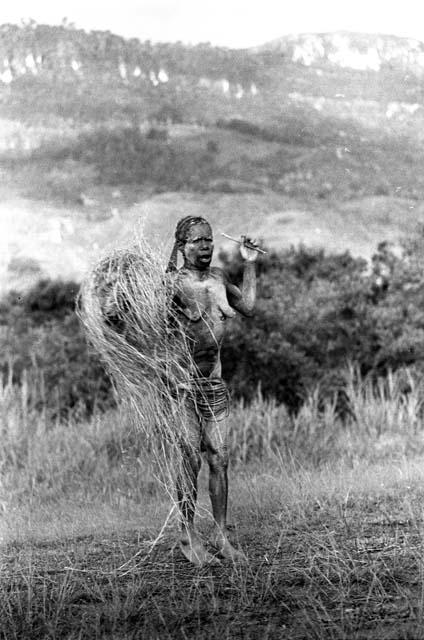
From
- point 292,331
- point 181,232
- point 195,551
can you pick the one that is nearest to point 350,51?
point 292,331

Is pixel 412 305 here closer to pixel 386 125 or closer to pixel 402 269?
pixel 402 269

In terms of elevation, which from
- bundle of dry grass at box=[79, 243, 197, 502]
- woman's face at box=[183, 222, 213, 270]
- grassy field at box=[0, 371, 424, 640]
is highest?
woman's face at box=[183, 222, 213, 270]

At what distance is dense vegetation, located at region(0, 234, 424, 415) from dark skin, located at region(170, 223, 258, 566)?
7936 millimetres

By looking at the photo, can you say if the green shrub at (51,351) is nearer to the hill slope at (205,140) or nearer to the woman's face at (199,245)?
the hill slope at (205,140)

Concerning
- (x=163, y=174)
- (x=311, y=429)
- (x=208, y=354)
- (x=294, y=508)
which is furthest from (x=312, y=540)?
(x=163, y=174)

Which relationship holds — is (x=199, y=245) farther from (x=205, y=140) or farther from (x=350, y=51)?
(x=350, y=51)

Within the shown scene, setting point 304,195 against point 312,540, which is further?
point 304,195

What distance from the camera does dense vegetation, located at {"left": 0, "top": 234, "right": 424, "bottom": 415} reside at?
1423cm

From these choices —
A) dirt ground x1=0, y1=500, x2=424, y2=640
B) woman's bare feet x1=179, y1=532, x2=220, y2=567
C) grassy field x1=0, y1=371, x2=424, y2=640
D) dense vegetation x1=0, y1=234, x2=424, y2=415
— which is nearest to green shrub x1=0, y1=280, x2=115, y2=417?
dense vegetation x1=0, y1=234, x2=424, y2=415

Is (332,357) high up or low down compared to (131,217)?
down

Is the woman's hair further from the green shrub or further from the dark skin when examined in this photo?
the green shrub

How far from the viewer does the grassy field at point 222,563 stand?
4.55m

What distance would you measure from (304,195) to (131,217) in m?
3.16

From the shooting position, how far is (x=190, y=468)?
5.54m
